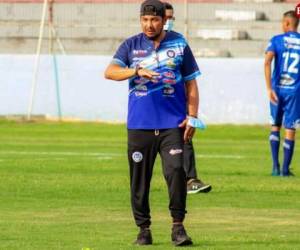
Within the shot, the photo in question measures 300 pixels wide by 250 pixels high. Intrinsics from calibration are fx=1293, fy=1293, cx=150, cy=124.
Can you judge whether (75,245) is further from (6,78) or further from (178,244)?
(6,78)

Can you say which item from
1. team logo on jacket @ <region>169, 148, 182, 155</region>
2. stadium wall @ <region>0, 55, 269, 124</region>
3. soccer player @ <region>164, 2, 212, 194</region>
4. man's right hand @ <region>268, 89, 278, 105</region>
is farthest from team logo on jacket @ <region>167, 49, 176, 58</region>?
stadium wall @ <region>0, 55, 269, 124</region>

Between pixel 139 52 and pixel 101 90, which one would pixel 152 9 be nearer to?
pixel 139 52

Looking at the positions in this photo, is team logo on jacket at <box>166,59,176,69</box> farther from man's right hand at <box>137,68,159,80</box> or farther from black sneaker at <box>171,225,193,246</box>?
black sneaker at <box>171,225,193,246</box>

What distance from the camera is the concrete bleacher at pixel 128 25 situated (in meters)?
35.0

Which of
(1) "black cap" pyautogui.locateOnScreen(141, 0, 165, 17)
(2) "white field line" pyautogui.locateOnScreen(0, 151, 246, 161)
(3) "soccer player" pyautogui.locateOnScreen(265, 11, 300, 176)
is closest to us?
(1) "black cap" pyautogui.locateOnScreen(141, 0, 165, 17)

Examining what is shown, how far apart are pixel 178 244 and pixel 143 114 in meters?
1.18

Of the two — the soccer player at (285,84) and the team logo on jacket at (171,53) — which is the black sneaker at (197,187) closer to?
the soccer player at (285,84)

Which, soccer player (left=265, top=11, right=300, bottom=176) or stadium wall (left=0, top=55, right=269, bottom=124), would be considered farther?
stadium wall (left=0, top=55, right=269, bottom=124)

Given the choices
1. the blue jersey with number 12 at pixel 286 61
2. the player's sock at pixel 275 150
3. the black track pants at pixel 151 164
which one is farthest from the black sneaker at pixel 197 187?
the black track pants at pixel 151 164

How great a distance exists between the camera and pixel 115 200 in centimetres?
1501

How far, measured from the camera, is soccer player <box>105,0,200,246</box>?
11.1 metres

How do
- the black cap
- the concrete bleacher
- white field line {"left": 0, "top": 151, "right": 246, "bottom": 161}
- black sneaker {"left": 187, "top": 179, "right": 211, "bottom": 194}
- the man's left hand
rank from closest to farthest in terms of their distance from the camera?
the black cap, the man's left hand, black sneaker {"left": 187, "top": 179, "right": 211, "bottom": 194}, white field line {"left": 0, "top": 151, "right": 246, "bottom": 161}, the concrete bleacher

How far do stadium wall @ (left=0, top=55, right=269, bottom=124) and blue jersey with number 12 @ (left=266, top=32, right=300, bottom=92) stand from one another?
41.9 feet

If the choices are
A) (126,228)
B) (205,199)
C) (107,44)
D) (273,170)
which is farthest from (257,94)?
(126,228)
